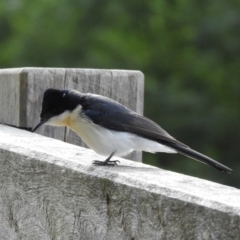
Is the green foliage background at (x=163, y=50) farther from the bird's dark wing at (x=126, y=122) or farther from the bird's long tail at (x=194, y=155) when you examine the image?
the bird's long tail at (x=194, y=155)

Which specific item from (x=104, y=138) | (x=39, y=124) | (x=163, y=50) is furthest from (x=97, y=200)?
(x=163, y=50)

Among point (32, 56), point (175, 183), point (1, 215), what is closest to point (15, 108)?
point (1, 215)

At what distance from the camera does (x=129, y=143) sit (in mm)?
4344

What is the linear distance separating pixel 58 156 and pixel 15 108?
1.31m

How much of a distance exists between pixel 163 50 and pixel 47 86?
1393 cm

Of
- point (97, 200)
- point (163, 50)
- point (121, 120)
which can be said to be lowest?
point (163, 50)

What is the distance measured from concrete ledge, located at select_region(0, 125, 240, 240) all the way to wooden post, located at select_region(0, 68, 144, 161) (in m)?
0.68

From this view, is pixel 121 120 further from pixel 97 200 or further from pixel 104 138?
pixel 97 200

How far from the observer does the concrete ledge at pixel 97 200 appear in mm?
2066

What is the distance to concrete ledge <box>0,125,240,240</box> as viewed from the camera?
207 centimetres

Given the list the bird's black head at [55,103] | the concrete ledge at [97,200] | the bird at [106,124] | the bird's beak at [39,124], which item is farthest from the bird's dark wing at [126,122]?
the concrete ledge at [97,200]

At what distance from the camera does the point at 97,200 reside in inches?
99.3

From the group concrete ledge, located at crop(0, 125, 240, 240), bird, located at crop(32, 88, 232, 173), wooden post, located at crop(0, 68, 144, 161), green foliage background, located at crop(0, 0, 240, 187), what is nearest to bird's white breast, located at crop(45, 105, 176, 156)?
bird, located at crop(32, 88, 232, 173)

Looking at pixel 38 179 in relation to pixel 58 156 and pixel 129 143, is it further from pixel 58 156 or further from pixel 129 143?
pixel 129 143
